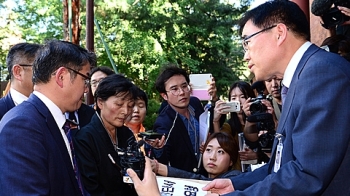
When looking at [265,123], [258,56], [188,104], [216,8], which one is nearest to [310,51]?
[258,56]

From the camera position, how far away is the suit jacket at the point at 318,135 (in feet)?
5.24

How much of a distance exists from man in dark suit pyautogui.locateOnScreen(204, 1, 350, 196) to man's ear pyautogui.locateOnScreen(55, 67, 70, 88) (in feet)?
3.42

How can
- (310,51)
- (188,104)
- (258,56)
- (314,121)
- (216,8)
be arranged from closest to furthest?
(314,121), (310,51), (258,56), (188,104), (216,8)

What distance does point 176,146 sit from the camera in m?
4.05

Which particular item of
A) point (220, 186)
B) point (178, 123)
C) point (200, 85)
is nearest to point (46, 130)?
point (220, 186)

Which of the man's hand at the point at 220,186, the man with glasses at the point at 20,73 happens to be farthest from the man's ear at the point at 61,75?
the man with glasses at the point at 20,73

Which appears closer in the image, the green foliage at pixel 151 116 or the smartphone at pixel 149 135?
the smartphone at pixel 149 135

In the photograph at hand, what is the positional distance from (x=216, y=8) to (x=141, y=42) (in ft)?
12.5

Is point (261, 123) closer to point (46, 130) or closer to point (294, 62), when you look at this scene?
point (294, 62)

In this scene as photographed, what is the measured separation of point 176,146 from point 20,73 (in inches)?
62.6

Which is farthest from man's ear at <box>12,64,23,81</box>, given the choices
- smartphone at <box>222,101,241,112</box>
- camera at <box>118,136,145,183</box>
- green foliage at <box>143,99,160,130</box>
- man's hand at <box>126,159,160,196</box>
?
green foliage at <box>143,99,160,130</box>

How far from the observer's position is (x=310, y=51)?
1.88 meters

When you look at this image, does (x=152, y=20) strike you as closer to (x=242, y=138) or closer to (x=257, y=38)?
(x=242, y=138)

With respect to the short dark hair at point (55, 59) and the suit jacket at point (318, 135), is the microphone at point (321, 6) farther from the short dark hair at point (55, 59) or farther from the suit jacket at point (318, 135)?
the short dark hair at point (55, 59)
